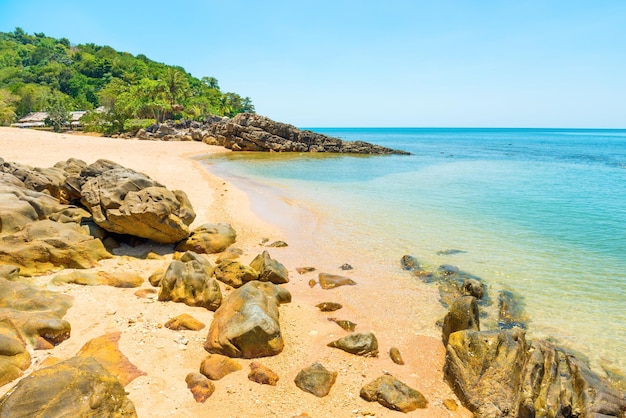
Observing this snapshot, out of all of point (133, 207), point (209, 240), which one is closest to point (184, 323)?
point (133, 207)

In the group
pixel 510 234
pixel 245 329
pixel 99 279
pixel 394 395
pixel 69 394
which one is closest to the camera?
pixel 69 394

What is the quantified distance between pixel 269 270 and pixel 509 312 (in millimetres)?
6845

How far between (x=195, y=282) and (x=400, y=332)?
530cm

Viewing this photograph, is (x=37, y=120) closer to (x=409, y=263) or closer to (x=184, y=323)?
(x=184, y=323)

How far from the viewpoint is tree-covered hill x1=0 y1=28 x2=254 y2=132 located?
66.4 meters

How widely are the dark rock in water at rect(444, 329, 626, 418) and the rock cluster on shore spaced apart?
54.4 meters

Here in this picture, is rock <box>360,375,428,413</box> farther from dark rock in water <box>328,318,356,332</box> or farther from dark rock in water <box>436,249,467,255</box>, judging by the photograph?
dark rock in water <box>436,249,467,255</box>

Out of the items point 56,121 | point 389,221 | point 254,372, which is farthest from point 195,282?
Answer: point 56,121

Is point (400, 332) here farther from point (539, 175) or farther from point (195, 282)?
point (539, 175)

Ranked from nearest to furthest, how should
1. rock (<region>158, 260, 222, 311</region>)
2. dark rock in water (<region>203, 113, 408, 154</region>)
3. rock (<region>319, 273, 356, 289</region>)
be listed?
rock (<region>158, 260, 222, 311</region>), rock (<region>319, 273, 356, 289</region>), dark rock in water (<region>203, 113, 408, 154</region>)

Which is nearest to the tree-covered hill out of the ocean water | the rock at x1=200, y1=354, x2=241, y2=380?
the ocean water

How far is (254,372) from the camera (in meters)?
6.65

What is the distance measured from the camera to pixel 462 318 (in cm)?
809

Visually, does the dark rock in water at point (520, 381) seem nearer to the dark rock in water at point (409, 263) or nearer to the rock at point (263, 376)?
the rock at point (263, 376)
